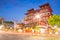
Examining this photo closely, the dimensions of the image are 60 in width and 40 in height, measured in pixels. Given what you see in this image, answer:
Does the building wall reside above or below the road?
above

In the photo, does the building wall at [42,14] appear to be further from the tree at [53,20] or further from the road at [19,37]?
the road at [19,37]

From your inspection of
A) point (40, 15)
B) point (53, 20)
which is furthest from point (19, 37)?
point (53, 20)

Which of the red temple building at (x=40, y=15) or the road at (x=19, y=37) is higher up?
the red temple building at (x=40, y=15)

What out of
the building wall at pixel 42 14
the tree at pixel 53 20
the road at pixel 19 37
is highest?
the building wall at pixel 42 14

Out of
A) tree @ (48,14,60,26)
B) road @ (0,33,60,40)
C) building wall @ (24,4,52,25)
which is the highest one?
building wall @ (24,4,52,25)

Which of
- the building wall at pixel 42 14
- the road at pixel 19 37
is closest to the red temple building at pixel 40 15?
the building wall at pixel 42 14

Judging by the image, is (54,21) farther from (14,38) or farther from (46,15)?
(14,38)

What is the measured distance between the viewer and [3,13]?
3.02 m

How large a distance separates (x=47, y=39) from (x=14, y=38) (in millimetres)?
662

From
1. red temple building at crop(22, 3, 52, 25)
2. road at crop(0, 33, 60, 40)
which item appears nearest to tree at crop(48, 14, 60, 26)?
red temple building at crop(22, 3, 52, 25)

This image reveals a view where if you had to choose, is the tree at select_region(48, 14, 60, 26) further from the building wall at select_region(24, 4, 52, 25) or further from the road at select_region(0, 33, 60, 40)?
the road at select_region(0, 33, 60, 40)

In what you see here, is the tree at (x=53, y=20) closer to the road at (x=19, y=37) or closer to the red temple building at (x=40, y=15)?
the red temple building at (x=40, y=15)

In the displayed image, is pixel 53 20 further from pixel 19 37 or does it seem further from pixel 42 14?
pixel 19 37

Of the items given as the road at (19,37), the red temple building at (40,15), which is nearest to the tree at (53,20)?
the red temple building at (40,15)
